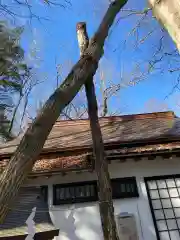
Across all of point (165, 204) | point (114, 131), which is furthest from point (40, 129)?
point (114, 131)

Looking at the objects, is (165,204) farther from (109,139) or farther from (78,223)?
(109,139)

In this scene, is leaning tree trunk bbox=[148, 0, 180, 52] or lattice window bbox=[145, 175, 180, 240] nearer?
leaning tree trunk bbox=[148, 0, 180, 52]

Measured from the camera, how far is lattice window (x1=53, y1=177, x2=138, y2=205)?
6332mm

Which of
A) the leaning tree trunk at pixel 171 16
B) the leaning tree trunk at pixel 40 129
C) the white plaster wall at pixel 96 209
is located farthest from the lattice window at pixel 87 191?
the leaning tree trunk at pixel 171 16

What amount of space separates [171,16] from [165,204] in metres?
5.45

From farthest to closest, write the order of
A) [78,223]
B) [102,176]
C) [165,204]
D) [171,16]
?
[165,204], [78,223], [102,176], [171,16]

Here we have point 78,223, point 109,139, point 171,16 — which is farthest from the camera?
point 109,139

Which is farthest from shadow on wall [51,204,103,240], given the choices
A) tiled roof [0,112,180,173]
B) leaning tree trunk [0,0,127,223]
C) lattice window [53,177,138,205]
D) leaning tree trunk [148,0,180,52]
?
leaning tree trunk [148,0,180,52]

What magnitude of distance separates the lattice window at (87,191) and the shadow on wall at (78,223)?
0.23 metres

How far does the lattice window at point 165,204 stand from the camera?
6.08 metres

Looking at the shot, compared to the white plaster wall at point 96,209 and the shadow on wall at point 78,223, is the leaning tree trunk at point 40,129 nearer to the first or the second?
the white plaster wall at point 96,209

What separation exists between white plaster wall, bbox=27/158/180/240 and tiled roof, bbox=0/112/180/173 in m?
0.47

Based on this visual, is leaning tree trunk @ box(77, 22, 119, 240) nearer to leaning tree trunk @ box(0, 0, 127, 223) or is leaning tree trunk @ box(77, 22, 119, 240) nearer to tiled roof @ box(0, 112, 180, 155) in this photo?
leaning tree trunk @ box(0, 0, 127, 223)

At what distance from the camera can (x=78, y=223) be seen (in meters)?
6.07
